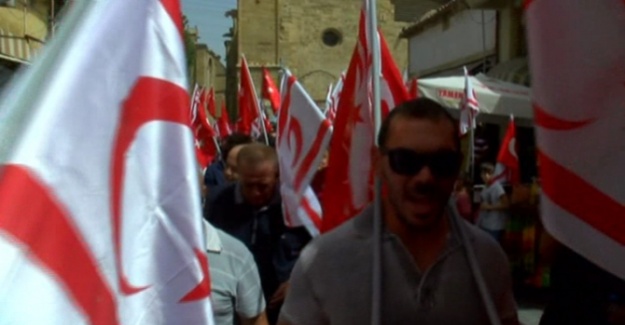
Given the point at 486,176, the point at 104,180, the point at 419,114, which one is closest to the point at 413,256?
the point at 419,114

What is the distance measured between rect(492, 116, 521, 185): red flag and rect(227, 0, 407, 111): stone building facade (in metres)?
53.1

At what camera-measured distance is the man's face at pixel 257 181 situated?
20.0 ft

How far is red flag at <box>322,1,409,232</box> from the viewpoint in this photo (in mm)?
5656

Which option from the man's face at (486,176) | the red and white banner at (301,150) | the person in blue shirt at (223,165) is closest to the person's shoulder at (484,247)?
the red and white banner at (301,150)

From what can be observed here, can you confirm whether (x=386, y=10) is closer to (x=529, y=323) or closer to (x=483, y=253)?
(x=529, y=323)

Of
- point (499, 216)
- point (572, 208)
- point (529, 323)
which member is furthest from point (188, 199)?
point (499, 216)

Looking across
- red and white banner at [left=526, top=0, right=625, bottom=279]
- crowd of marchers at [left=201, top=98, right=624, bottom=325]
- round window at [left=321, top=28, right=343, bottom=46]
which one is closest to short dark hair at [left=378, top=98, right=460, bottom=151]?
crowd of marchers at [left=201, top=98, right=624, bottom=325]

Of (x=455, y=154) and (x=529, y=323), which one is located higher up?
(x=455, y=154)

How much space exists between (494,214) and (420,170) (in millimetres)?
10501

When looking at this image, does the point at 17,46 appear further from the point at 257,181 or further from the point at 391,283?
the point at 391,283

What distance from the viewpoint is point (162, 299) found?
8.11 feet

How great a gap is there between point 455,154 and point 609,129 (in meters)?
0.74

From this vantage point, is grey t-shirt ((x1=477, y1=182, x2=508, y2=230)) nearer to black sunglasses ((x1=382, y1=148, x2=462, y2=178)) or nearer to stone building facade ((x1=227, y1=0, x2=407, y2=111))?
black sunglasses ((x1=382, y1=148, x2=462, y2=178))

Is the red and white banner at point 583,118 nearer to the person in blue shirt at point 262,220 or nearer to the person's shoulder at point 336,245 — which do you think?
the person's shoulder at point 336,245
